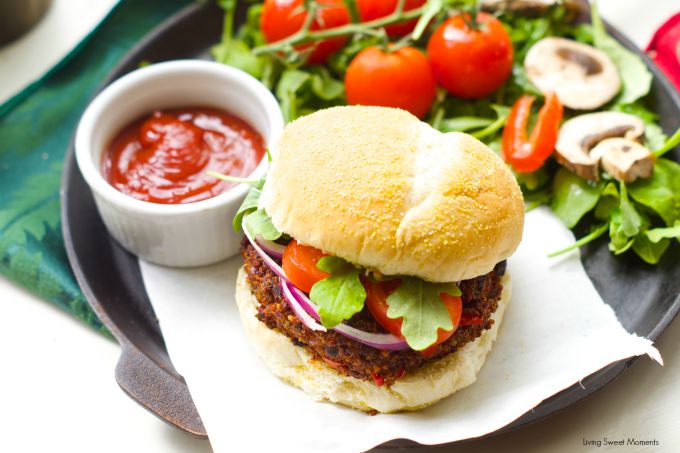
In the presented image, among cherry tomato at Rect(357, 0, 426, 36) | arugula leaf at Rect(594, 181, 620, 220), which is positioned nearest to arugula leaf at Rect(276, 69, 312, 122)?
cherry tomato at Rect(357, 0, 426, 36)

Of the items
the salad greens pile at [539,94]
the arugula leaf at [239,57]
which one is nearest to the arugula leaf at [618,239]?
the salad greens pile at [539,94]

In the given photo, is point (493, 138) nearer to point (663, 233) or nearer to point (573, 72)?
point (573, 72)

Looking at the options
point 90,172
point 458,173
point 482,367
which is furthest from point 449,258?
point 90,172

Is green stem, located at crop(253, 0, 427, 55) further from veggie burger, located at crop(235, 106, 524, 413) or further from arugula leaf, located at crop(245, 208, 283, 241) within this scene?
arugula leaf, located at crop(245, 208, 283, 241)

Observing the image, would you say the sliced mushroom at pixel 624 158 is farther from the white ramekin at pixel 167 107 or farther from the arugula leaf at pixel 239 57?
the arugula leaf at pixel 239 57

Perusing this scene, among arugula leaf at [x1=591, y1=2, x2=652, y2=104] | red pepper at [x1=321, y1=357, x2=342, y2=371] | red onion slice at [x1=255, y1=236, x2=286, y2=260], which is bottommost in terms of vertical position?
red pepper at [x1=321, y1=357, x2=342, y2=371]

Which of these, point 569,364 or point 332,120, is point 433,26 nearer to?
point 332,120
